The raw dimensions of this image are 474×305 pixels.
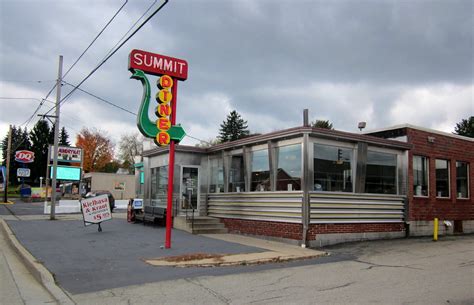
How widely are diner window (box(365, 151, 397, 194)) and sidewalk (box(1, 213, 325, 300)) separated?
418cm

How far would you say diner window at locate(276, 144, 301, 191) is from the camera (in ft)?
45.3

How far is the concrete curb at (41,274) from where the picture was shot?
7.21 meters

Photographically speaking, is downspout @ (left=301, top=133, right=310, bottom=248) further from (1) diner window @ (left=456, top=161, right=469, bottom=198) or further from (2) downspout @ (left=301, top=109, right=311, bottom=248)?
(1) diner window @ (left=456, top=161, right=469, bottom=198)

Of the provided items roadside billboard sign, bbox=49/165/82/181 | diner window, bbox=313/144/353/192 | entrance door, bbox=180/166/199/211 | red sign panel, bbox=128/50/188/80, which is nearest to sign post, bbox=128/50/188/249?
red sign panel, bbox=128/50/188/80

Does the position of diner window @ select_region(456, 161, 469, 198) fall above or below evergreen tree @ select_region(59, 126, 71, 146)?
below

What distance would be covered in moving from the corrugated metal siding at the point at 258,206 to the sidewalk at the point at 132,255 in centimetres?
91

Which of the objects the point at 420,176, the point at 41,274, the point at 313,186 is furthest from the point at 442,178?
the point at 41,274

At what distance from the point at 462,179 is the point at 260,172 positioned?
9.77 m

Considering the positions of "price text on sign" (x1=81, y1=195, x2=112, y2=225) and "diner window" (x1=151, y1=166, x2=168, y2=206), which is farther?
"diner window" (x1=151, y1=166, x2=168, y2=206)

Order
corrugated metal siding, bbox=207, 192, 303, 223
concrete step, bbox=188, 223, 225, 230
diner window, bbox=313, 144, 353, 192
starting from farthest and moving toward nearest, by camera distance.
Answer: concrete step, bbox=188, 223, 225, 230 < diner window, bbox=313, 144, 353, 192 < corrugated metal siding, bbox=207, 192, 303, 223

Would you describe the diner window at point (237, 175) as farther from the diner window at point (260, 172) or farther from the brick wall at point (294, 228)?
the brick wall at point (294, 228)

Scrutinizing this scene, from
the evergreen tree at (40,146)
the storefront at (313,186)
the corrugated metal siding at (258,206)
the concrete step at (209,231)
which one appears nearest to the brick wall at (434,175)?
the storefront at (313,186)

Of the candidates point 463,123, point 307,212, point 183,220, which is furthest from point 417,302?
point 463,123

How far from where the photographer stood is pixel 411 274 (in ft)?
29.1
